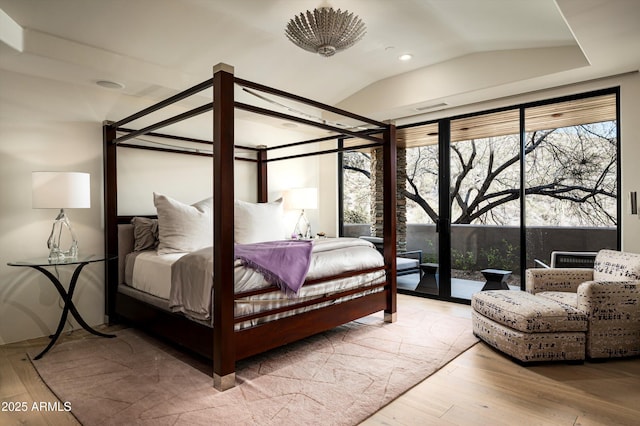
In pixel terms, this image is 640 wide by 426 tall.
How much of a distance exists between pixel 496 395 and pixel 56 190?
11.4 ft

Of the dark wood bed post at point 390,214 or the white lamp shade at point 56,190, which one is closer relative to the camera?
the white lamp shade at point 56,190

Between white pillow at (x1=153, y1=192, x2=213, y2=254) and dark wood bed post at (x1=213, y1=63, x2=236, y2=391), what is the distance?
120 cm

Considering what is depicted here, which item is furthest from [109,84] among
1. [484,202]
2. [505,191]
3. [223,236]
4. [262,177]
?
→ [505,191]

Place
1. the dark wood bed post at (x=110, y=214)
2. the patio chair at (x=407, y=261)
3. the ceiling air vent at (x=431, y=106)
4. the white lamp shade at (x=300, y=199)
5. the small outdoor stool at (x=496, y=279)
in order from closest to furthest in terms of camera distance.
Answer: the dark wood bed post at (x=110, y=214) → the small outdoor stool at (x=496, y=279) → the ceiling air vent at (x=431, y=106) → the patio chair at (x=407, y=261) → the white lamp shade at (x=300, y=199)

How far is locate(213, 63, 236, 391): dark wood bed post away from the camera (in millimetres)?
2299

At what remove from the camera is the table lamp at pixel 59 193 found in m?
2.90

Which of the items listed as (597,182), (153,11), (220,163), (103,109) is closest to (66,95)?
(103,109)

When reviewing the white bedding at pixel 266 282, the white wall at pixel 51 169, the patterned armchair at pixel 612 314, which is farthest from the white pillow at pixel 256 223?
the patterned armchair at pixel 612 314

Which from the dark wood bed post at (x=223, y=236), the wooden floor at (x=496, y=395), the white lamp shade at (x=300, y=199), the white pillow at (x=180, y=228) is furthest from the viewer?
the white lamp shade at (x=300, y=199)

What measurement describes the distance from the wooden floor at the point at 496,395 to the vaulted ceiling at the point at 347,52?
2329 mm

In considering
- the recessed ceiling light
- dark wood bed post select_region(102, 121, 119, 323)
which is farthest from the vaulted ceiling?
dark wood bed post select_region(102, 121, 119, 323)

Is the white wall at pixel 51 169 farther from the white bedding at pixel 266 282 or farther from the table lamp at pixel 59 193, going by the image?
the white bedding at pixel 266 282

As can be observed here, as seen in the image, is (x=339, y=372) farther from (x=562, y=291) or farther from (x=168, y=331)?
(x=562, y=291)

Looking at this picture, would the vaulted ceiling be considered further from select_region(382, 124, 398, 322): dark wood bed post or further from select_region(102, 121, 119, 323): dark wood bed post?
select_region(382, 124, 398, 322): dark wood bed post
